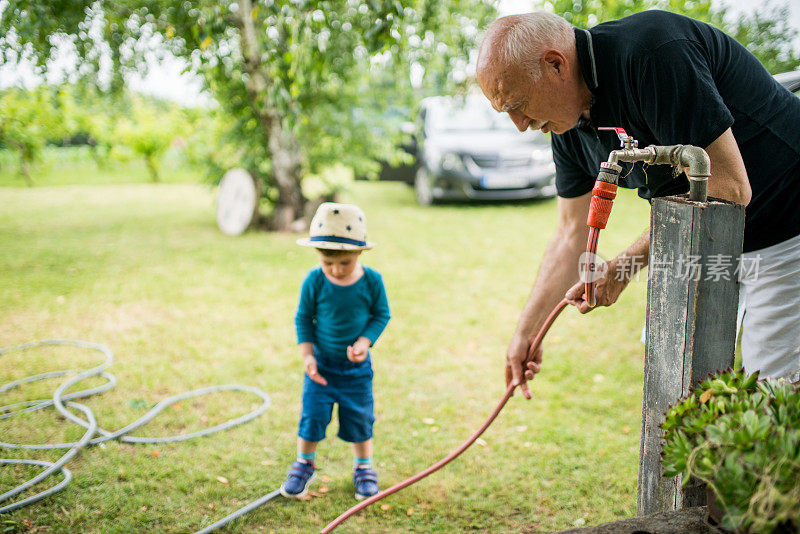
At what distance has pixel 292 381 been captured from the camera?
438cm

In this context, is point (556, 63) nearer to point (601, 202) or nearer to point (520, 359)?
point (601, 202)

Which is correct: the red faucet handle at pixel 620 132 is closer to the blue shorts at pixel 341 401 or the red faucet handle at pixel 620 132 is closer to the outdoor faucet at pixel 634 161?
the outdoor faucet at pixel 634 161

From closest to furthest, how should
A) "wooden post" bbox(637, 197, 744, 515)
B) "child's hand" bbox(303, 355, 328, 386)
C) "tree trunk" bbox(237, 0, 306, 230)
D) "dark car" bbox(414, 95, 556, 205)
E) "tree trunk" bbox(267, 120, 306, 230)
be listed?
1. "wooden post" bbox(637, 197, 744, 515)
2. "child's hand" bbox(303, 355, 328, 386)
3. "tree trunk" bbox(237, 0, 306, 230)
4. "tree trunk" bbox(267, 120, 306, 230)
5. "dark car" bbox(414, 95, 556, 205)

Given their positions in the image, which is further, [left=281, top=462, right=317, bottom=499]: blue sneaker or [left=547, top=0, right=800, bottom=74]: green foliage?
[left=547, top=0, right=800, bottom=74]: green foliage

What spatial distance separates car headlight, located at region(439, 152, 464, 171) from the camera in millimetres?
10586

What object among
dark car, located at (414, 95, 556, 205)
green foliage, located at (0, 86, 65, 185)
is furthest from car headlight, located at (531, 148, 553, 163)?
green foliage, located at (0, 86, 65, 185)

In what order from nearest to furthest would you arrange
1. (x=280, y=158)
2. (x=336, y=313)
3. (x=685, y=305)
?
(x=685, y=305), (x=336, y=313), (x=280, y=158)

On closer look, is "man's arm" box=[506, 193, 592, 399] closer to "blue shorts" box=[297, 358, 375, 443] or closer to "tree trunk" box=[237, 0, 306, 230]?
"blue shorts" box=[297, 358, 375, 443]

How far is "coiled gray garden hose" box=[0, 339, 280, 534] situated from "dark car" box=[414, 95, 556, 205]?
7022 mm

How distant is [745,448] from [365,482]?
7.13 feet

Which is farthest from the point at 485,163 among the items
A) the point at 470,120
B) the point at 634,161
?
the point at 634,161

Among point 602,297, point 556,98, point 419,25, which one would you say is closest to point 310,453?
point 602,297

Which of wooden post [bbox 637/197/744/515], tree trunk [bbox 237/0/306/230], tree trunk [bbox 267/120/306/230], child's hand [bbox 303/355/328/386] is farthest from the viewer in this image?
tree trunk [bbox 267/120/306/230]

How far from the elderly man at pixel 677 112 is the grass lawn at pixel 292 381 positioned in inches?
50.2
